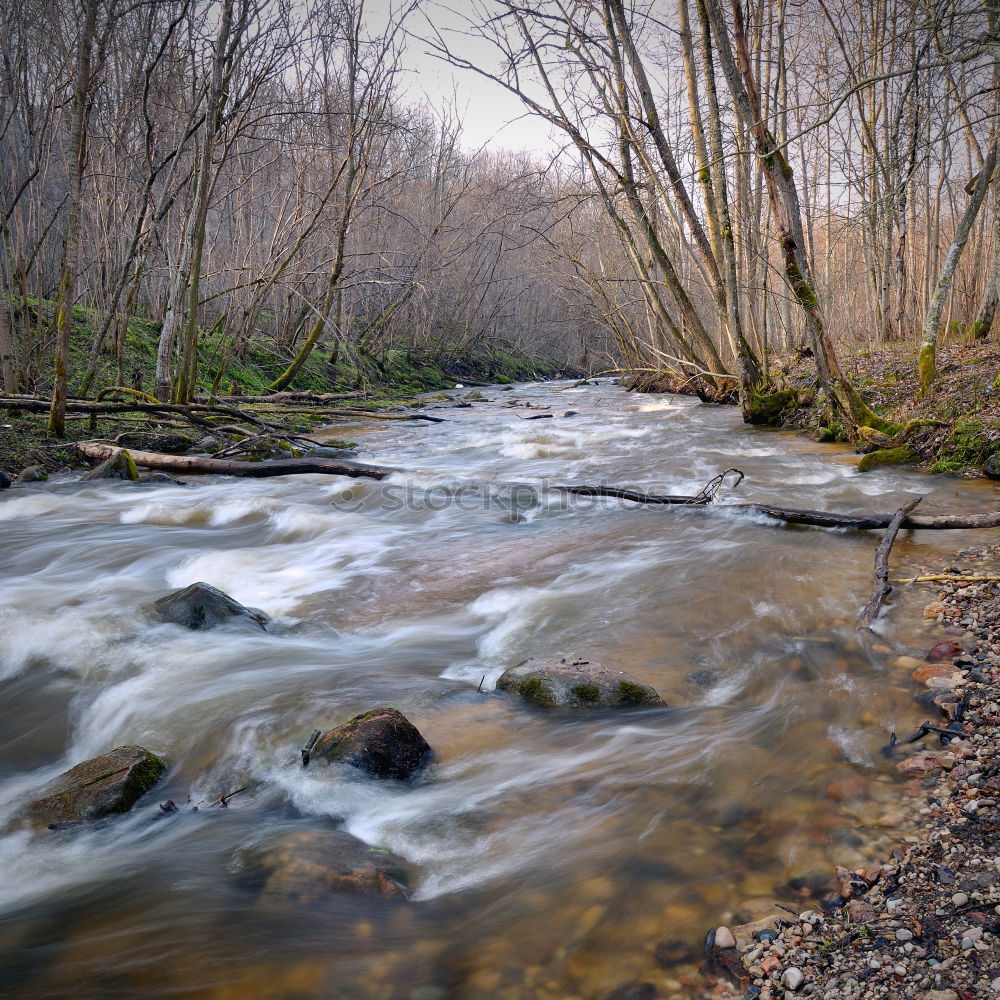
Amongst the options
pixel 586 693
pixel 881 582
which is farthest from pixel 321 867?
pixel 881 582

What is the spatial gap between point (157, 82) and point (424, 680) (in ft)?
37.2

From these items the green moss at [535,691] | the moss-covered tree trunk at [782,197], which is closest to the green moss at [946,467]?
the moss-covered tree trunk at [782,197]

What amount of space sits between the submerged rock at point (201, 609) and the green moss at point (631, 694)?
260 centimetres

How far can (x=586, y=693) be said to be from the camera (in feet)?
11.7

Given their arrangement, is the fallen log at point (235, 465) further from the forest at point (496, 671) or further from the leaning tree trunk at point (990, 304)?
the leaning tree trunk at point (990, 304)

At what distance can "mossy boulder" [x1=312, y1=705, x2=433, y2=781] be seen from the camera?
2.99 metres

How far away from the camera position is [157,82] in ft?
35.9

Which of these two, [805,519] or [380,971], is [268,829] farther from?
[805,519]

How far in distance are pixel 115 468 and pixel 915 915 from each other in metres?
8.77

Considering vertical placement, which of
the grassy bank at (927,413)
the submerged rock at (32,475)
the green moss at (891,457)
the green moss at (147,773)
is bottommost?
the green moss at (147,773)

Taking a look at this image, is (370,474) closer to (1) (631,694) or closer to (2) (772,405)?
(1) (631,694)

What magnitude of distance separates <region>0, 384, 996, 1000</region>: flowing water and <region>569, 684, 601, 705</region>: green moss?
152 millimetres

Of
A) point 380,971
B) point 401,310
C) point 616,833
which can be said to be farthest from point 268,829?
point 401,310

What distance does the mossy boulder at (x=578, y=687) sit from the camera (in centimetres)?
353
